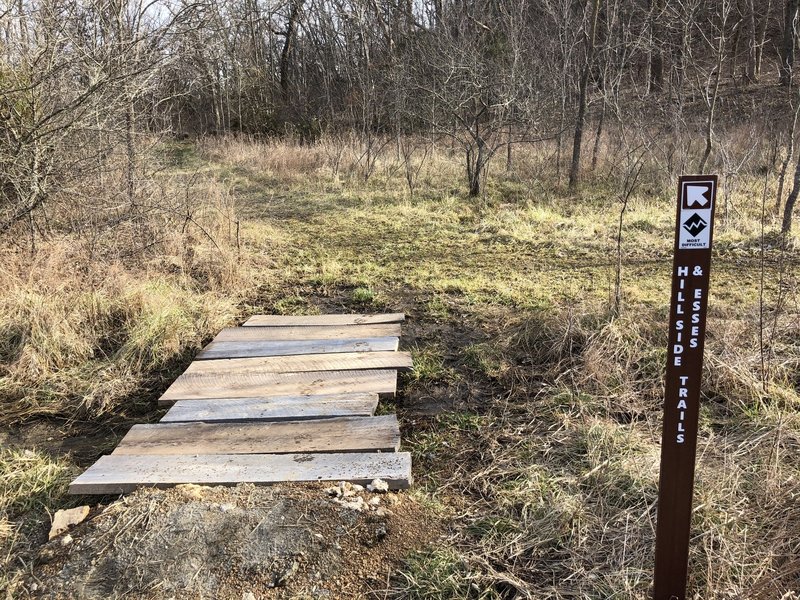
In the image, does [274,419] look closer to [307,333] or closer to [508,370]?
[307,333]

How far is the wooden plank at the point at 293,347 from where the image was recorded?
4777 mm

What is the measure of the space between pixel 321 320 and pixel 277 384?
4.64ft

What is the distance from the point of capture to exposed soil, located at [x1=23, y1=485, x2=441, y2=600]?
233cm

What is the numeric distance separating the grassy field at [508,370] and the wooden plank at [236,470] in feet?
0.64

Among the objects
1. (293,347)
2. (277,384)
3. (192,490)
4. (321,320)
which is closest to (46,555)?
(192,490)

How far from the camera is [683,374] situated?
1.76m

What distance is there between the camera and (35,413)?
3.99m

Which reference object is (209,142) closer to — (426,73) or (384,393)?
(426,73)

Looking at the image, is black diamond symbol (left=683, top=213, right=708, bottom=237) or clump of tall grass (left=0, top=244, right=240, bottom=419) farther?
clump of tall grass (left=0, top=244, right=240, bottom=419)

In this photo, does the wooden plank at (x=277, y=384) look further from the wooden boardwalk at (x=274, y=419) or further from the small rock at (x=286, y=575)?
the small rock at (x=286, y=575)

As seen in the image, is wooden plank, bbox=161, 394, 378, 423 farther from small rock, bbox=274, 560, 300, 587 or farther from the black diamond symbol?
the black diamond symbol

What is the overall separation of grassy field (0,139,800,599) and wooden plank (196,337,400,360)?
289mm

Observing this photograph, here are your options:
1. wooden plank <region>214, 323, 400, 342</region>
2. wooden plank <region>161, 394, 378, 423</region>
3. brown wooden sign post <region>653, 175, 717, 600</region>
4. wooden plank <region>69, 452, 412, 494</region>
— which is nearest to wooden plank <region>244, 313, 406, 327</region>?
wooden plank <region>214, 323, 400, 342</region>

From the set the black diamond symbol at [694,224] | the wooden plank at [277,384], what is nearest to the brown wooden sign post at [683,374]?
the black diamond symbol at [694,224]
